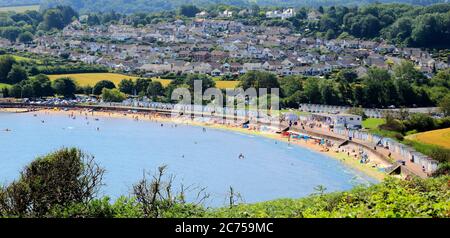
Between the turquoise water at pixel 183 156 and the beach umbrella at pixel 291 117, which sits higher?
the beach umbrella at pixel 291 117

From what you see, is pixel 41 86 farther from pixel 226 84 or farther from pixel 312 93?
pixel 312 93

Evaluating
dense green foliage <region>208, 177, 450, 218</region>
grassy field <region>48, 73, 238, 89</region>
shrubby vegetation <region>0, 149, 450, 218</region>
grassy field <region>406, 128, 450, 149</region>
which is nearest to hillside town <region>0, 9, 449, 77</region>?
grassy field <region>48, 73, 238, 89</region>

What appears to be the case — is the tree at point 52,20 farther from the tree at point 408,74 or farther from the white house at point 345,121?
the white house at point 345,121

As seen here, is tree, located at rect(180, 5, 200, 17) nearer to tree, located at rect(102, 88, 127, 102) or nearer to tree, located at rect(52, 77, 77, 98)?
tree, located at rect(52, 77, 77, 98)

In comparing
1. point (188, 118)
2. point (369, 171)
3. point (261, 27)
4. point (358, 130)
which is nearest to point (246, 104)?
point (188, 118)

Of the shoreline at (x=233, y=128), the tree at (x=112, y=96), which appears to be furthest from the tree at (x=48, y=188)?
the tree at (x=112, y=96)

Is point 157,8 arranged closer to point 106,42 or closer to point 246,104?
point 106,42

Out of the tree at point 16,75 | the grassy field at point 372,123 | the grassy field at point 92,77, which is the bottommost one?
the grassy field at point 372,123
